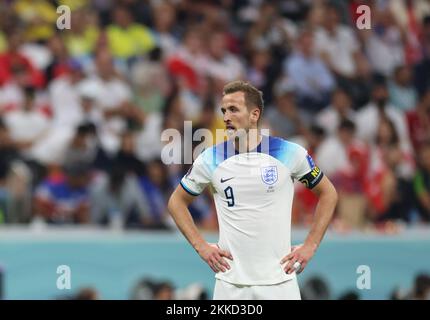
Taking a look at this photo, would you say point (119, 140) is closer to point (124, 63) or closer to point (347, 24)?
point (124, 63)

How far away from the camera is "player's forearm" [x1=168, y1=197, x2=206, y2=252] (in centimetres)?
745

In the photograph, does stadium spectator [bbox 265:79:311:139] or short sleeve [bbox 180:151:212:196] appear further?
stadium spectator [bbox 265:79:311:139]

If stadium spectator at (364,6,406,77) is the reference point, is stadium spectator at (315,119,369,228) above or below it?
below

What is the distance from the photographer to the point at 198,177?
24.8 feet

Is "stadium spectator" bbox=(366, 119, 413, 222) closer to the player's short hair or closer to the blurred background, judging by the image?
the blurred background

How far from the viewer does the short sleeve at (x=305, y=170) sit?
7504 millimetres

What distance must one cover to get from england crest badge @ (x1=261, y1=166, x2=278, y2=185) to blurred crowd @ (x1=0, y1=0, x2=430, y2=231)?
15.8ft

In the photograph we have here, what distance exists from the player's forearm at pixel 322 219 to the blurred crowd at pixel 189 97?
483cm

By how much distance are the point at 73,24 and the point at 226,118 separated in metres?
7.59

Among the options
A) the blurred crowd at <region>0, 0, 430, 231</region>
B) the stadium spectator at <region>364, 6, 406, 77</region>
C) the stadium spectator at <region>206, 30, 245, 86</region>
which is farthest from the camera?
the stadium spectator at <region>364, 6, 406, 77</region>

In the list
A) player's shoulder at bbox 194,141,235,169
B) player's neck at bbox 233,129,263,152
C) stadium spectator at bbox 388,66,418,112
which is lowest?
player's shoulder at bbox 194,141,235,169

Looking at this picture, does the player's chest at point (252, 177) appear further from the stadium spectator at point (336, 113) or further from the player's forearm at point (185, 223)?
the stadium spectator at point (336, 113)

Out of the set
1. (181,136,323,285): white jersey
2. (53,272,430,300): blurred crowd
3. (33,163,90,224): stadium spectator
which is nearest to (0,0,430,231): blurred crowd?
(33,163,90,224): stadium spectator

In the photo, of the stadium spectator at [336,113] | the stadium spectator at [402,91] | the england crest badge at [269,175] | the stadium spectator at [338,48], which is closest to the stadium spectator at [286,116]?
the stadium spectator at [336,113]
